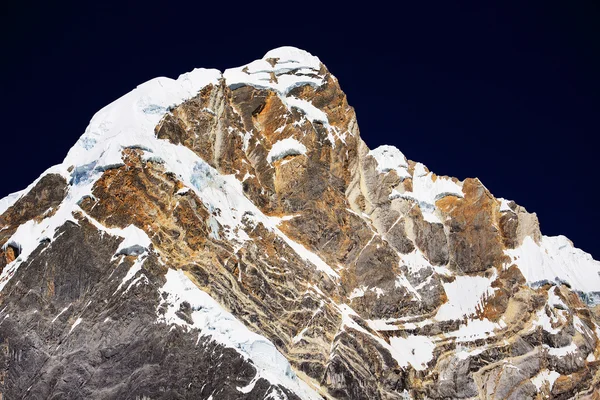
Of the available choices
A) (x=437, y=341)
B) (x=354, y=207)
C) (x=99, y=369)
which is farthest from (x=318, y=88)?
(x=99, y=369)

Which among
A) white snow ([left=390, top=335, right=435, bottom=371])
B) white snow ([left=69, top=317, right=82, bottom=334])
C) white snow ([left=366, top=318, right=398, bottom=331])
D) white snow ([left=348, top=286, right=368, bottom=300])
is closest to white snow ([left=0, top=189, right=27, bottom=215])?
white snow ([left=69, top=317, right=82, bottom=334])

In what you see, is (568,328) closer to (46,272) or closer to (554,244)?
(554,244)

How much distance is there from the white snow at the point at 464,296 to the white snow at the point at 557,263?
6733mm

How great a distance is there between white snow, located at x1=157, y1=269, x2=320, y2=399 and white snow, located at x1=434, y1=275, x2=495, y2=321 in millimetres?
40901

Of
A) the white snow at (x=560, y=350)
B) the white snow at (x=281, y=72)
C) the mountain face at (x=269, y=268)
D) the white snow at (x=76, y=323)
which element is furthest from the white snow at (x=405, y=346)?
the white snow at (x=281, y=72)

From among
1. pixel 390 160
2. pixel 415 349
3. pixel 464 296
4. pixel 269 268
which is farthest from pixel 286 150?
pixel 464 296

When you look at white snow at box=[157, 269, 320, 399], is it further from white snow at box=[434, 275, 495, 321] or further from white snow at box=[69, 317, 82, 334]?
white snow at box=[434, 275, 495, 321]

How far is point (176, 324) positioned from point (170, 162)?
25273 millimetres

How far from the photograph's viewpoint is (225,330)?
9644 centimetres

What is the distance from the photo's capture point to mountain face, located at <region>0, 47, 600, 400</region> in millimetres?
96562

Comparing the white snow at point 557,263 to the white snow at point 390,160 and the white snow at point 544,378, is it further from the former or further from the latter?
the white snow at point 390,160

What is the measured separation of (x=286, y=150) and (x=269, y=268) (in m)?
25.7

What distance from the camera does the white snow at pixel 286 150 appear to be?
13575 cm

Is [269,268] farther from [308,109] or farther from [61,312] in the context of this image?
[308,109]
